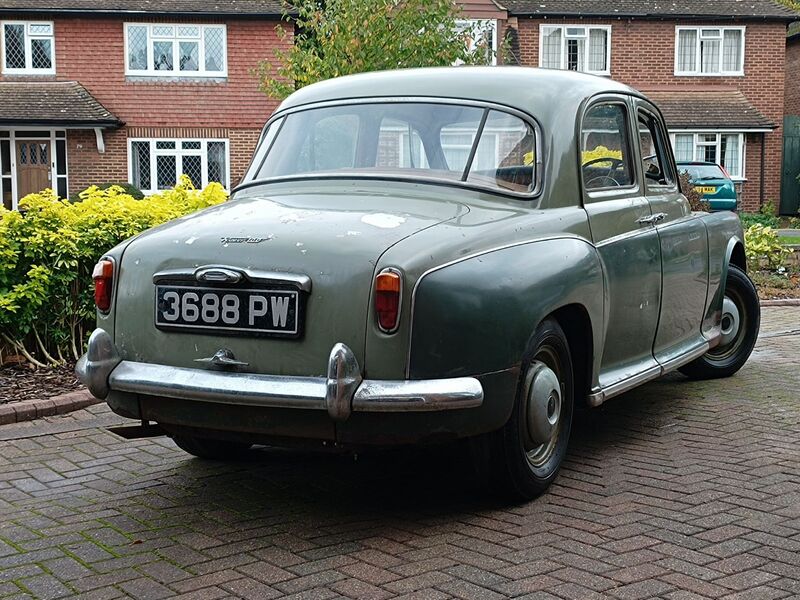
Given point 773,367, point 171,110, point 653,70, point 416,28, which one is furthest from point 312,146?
point 653,70

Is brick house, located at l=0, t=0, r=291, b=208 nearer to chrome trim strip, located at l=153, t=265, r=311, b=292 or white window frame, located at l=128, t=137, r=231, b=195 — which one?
white window frame, located at l=128, t=137, r=231, b=195

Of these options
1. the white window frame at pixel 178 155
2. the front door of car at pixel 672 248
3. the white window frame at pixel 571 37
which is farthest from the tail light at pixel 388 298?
the white window frame at pixel 571 37

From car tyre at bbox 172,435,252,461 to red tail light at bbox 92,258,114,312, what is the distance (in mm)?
929

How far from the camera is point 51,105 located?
27.5 metres

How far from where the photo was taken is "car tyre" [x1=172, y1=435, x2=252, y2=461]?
511 centimetres

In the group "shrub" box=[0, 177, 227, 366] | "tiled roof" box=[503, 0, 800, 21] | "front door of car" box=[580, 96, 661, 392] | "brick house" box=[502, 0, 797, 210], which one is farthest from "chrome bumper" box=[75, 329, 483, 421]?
"tiled roof" box=[503, 0, 800, 21]

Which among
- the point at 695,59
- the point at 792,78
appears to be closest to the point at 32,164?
the point at 695,59

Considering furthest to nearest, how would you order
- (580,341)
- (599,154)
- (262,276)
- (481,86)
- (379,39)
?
(379,39) < (599,154) < (481,86) < (580,341) < (262,276)

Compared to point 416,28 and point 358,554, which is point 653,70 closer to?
point 416,28

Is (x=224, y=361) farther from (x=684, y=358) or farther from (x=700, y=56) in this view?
(x=700, y=56)

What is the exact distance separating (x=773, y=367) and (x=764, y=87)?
89.2 feet

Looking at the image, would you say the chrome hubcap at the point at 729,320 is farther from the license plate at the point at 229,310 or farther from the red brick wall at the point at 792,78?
the red brick wall at the point at 792,78

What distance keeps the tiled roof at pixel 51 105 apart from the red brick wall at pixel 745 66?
1269 cm

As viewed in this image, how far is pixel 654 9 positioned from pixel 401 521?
30.2m
